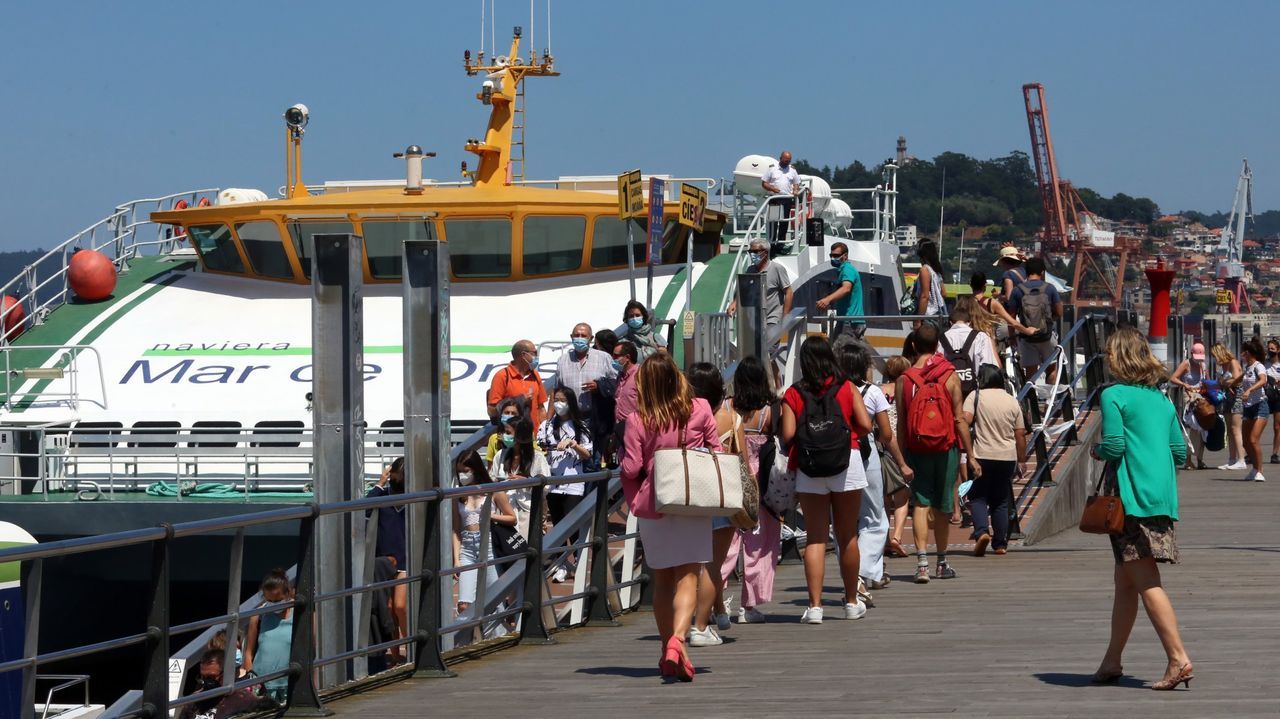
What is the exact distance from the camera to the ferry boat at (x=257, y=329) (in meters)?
16.7

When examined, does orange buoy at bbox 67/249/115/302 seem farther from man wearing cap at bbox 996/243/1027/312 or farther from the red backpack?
the red backpack

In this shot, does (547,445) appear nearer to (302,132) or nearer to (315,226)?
(315,226)

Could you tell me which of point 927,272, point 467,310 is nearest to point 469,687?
point 927,272

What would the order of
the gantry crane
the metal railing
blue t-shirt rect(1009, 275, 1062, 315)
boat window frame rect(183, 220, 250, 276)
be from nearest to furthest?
the metal railing, blue t-shirt rect(1009, 275, 1062, 315), boat window frame rect(183, 220, 250, 276), the gantry crane

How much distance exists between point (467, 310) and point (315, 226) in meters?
2.10

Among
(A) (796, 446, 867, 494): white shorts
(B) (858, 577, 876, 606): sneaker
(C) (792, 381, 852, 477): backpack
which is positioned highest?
(C) (792, 381, 852, 477): backpack

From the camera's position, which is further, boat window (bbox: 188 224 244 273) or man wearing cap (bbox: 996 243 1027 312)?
boat window (bbox: 188 224 244 273)

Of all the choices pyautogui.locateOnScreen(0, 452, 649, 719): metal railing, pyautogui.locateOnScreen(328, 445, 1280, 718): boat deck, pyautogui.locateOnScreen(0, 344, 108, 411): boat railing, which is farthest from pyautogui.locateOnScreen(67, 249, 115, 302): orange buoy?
pyautogui.locateOnScreen(328, 445, 1280, 718): boat deck

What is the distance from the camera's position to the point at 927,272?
16.8 meters

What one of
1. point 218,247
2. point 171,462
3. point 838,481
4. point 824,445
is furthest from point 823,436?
point 218,247

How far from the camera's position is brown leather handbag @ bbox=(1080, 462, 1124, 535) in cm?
720

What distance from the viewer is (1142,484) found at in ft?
A: 23.7

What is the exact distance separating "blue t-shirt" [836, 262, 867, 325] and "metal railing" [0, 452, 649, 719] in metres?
6.92

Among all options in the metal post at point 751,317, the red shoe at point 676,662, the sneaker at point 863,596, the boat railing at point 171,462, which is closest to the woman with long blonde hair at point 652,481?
the red shoe at point 676,662
